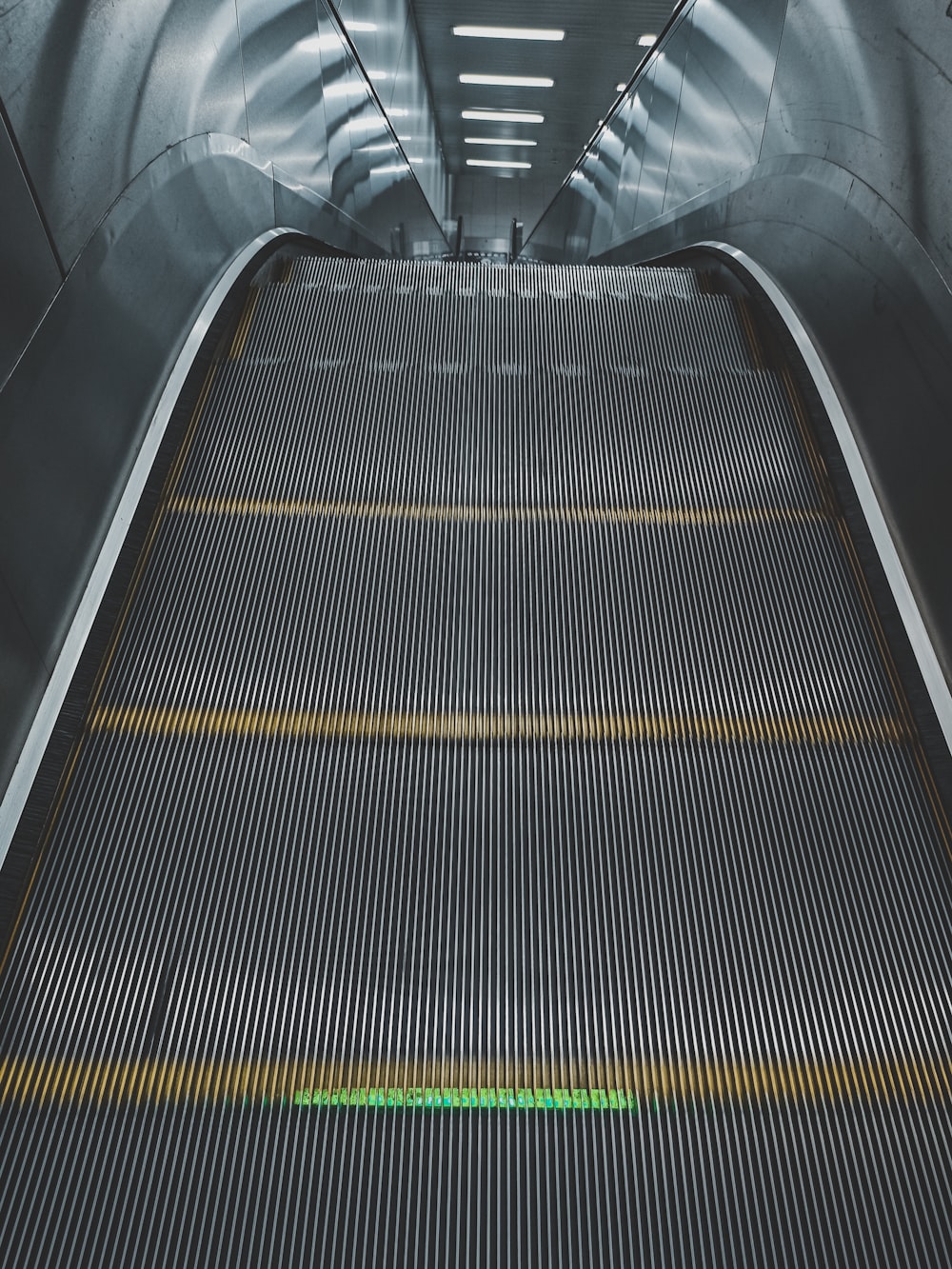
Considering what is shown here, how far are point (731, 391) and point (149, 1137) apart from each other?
3.09 meters

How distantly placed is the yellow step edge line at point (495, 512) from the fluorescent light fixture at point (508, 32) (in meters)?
15.6

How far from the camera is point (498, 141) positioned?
2291 cm

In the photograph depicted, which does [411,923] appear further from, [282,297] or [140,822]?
[282,297]

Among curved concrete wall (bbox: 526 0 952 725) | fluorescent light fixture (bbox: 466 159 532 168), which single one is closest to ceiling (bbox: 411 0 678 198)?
fluorescent light fixture (bbox: 466 159 532 168)

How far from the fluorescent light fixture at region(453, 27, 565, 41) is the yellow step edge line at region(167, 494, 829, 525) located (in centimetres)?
1559

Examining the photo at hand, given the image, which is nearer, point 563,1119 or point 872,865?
point 563,1119

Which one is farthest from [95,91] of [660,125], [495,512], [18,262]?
[660,125]

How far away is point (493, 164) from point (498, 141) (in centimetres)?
277

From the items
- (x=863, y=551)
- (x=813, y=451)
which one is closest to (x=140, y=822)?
(x=863, y=551)

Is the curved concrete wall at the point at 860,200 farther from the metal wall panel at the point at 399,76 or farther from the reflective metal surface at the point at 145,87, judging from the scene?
the metal wall panel at the point at 399,76

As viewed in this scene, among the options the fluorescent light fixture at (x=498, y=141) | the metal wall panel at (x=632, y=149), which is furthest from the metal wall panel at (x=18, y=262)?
the fluorescent light fixture at (x=498, y=141)

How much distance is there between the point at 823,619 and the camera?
2.48 metres

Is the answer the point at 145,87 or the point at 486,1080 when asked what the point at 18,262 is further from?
the point at 486,1080

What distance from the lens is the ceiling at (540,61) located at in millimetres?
13922
